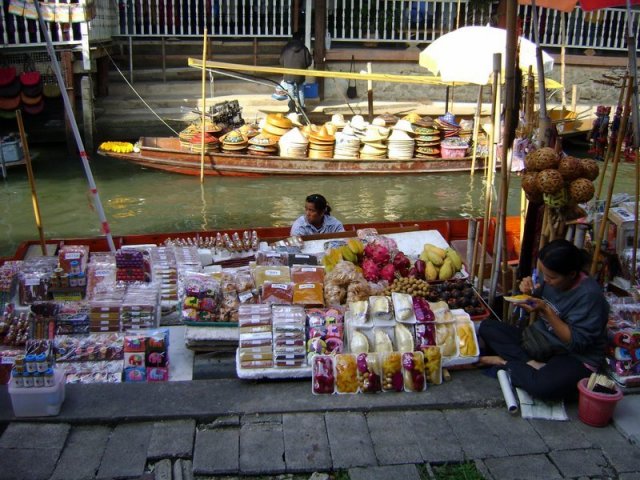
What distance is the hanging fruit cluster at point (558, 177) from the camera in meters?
4.23

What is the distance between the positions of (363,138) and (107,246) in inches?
261

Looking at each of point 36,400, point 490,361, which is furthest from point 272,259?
point 36,400

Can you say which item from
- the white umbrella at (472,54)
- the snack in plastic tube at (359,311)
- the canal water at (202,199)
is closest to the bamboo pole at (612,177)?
the snack in plastic tube at (359,311)

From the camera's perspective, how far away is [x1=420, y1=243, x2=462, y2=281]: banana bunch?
5477 millimetres

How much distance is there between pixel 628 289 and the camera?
5055mm

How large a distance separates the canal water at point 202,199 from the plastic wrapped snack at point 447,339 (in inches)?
248

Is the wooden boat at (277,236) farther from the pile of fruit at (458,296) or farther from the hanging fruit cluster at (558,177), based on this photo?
the hanging fruit cluster at (558,177)

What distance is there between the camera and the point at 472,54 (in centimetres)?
901

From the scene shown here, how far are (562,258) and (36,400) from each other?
121 inches

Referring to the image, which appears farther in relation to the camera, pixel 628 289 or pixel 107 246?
pixel 107 246

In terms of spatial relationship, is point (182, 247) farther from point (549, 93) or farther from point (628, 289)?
point (549, 93)

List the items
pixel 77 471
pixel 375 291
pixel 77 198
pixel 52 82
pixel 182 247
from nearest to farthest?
pixel 77 471 → pixel 375 291 → pixel 182 247 → pixel 77 198 → pixel 52 82

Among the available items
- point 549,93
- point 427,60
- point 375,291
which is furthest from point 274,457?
point 549,93

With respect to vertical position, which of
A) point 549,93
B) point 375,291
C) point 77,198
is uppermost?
point 549,93
